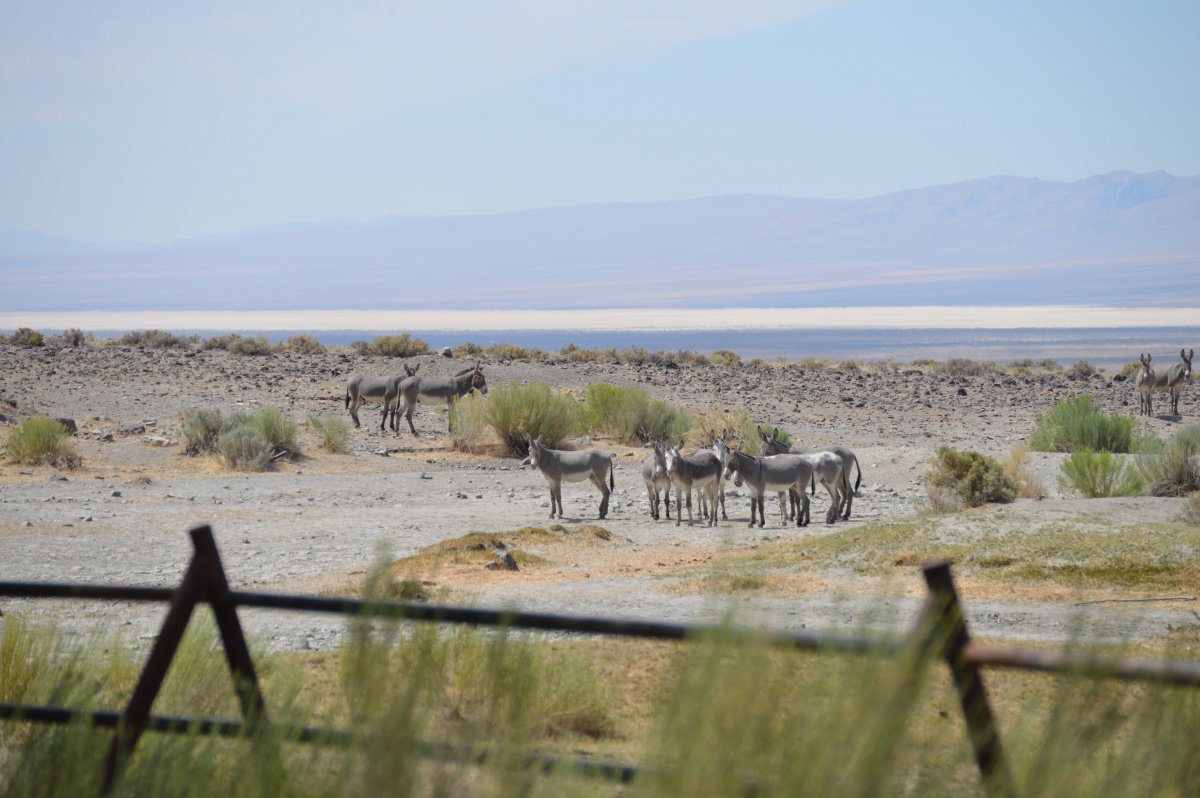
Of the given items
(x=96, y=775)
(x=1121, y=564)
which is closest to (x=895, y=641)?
(x=96, y=775)

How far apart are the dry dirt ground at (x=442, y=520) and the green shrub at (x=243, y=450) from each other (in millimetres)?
404

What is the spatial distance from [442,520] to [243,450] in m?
6.81

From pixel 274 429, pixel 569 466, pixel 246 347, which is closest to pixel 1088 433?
pixel 569 466

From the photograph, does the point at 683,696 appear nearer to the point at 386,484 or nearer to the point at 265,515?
the point at 265,515

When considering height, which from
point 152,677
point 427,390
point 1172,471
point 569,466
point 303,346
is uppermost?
point 303,346

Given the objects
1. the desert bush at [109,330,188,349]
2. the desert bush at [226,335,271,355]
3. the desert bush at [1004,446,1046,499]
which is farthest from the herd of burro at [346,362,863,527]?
the desert bush at [109,330,188,349]

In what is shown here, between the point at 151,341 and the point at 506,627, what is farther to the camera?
the point at 151,341

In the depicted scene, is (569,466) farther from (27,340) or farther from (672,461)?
(27,340)

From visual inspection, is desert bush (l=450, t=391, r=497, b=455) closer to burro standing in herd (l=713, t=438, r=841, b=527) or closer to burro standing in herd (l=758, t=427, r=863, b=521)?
burro standing in herd (l=758, t=427, r=863, b=521)

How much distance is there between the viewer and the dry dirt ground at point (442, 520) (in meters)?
8.36

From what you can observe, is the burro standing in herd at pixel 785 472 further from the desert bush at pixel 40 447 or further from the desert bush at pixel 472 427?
the desert bush at pixel 40 447

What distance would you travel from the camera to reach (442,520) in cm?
1463

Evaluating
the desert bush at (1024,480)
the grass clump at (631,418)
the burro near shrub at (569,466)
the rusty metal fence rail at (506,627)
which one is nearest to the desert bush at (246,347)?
the grass clump at (631,418)

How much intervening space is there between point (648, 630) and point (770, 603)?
5901mm
